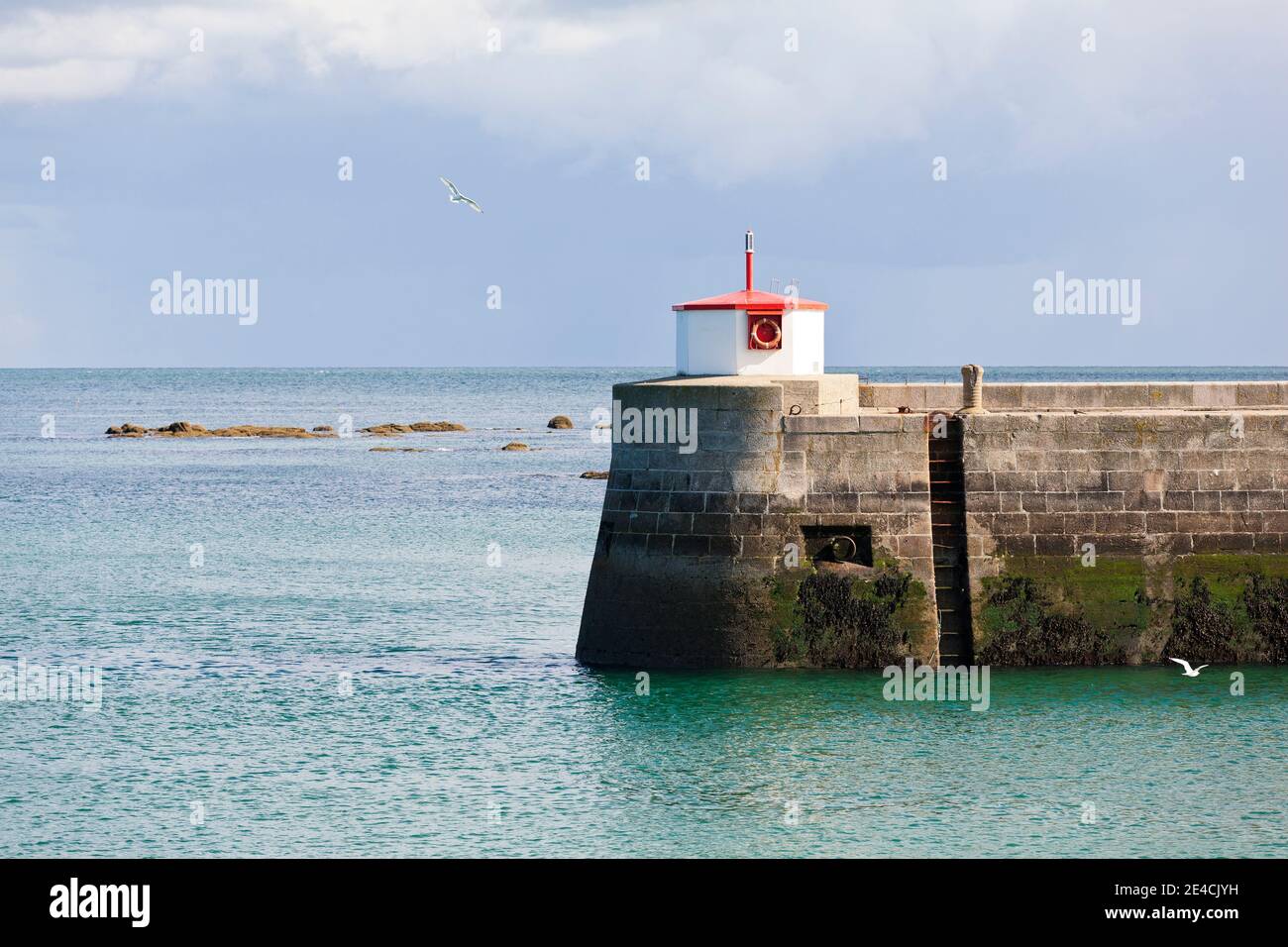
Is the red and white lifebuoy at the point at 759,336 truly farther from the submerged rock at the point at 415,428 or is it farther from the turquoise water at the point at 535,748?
the submerged rock at the point at 415,428

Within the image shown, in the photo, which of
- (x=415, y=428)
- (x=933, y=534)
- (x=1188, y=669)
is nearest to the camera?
(x=1188, y=669)

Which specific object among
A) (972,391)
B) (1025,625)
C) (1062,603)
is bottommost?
(1025,625)

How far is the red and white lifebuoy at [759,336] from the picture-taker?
23953mm

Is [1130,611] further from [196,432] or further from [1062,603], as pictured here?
[196,432]

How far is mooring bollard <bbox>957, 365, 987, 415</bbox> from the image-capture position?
76.2 feet

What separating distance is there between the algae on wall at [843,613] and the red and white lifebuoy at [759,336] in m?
3.42

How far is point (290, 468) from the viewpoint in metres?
71.3

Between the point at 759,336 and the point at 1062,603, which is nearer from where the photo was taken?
the point at 1062,603

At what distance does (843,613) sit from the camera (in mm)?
22406

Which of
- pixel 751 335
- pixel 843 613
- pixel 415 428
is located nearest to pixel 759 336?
pixel 751 335

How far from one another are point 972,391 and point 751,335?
9.98 feet

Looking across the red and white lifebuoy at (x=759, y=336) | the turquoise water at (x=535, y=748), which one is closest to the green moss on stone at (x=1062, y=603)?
the turquoise water at (x=535, y=748)

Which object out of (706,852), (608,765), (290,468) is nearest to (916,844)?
(706,852)

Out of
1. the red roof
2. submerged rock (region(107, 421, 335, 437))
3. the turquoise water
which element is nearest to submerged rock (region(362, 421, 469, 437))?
submerged rock (region(107, 421, 335, 437))
